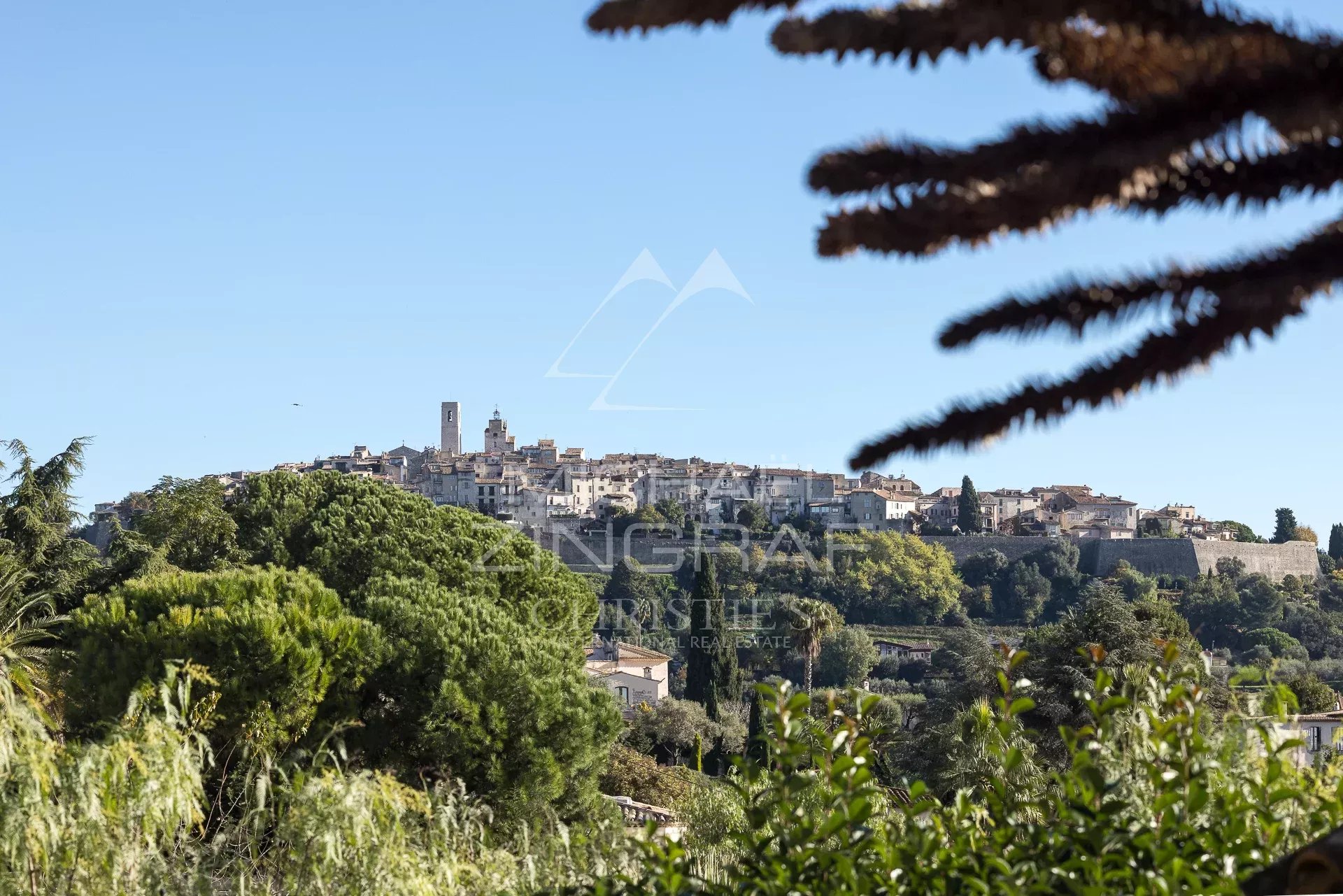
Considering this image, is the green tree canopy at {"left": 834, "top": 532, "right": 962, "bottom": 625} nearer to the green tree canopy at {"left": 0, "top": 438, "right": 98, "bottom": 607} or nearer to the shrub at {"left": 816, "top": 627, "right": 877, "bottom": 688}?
the shrub at {"left": 816, "top": 627, "right": 877, "bottom": 688}

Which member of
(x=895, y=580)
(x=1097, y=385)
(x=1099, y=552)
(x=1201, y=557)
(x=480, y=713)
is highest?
(x=1097, y=385)

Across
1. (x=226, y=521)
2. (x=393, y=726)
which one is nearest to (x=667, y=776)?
(x=393, y=726)

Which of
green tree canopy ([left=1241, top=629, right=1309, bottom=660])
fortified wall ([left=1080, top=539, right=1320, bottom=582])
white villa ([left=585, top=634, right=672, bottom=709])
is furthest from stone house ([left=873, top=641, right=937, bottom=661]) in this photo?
fortified wall ([left=1080, top=539, right=1320, bottom=582])

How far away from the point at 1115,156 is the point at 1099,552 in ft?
260

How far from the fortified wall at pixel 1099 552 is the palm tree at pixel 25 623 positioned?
5103 cm

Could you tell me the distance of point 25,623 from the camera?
1759cm

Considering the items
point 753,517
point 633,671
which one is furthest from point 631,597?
point 753,517

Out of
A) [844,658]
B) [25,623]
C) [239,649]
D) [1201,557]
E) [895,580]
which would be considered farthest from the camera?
[1201,557]

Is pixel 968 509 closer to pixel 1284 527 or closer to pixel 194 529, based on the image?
pixel 1284 527

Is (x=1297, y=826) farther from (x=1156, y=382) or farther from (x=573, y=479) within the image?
(x=573, y=479)

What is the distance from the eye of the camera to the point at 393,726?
14.4 metres

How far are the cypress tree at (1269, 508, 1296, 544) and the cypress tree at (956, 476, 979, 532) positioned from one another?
18372 millimetres

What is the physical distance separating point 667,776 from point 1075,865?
18252mm

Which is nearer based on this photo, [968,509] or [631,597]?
[631,597]
